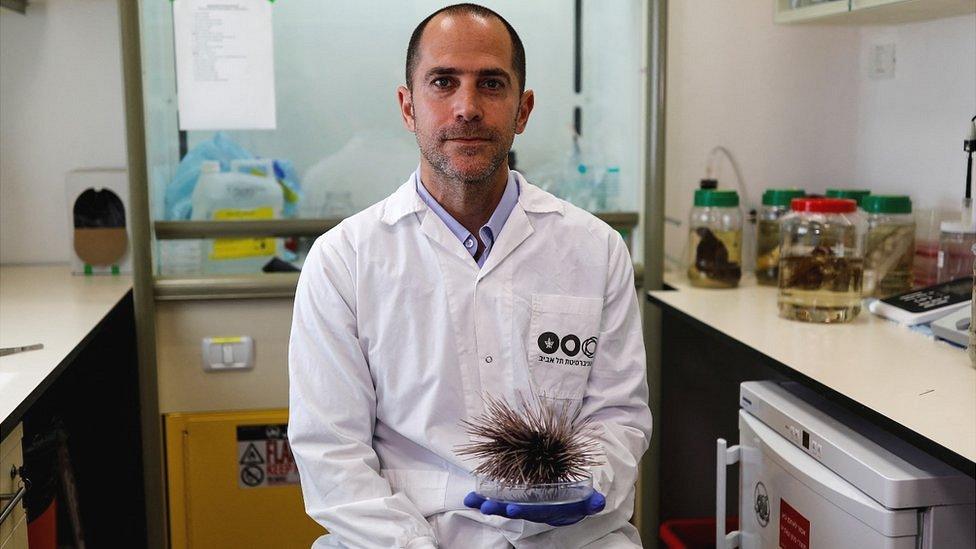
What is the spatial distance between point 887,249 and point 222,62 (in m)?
1.75

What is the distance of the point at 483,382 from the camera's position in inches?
63.6

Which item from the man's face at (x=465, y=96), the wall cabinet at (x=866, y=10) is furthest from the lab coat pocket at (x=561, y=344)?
the wall cabinet at (x=866, y=10)

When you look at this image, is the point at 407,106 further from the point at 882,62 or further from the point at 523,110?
the point at 882,62

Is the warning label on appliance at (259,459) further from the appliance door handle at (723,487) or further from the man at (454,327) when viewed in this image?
the appliance door handle at (723,487)

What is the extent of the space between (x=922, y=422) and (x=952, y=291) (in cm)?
82

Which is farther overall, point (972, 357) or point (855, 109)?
point (855, 109)

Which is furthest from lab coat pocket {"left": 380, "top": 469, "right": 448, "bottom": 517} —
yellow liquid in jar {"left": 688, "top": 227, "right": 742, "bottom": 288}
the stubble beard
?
yellow liquid in jar {"left": 688, "top": 227, "right": 742, "bottom": 288}

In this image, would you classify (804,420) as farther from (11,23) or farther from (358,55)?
(11,23)

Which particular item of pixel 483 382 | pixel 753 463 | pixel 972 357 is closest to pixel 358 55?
pixel 483 382

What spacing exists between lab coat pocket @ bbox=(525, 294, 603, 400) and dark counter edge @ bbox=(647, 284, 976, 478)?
0.38 m

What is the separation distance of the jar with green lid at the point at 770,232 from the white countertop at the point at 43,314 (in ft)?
5.55

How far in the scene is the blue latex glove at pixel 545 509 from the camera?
1.36m

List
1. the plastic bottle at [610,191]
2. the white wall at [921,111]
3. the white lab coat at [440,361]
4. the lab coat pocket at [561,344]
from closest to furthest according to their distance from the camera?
1. the white lab coat at [440,361]
2. the lab coat pocket at [561,344]
3. the white wall at [921,111]
4. the plastic bottle at [610,191]

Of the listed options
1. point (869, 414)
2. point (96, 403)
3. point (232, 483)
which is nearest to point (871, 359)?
point (869, 414)
